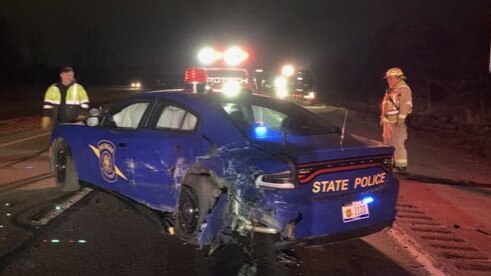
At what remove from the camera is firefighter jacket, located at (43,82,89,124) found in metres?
8.82

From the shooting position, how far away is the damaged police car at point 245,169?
445 centimetres

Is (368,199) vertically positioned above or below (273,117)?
below

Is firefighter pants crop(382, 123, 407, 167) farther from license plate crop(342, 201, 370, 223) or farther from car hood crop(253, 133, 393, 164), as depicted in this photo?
license plate crop(342, 201, 370, 223)

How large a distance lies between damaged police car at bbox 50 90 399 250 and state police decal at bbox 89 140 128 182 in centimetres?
1

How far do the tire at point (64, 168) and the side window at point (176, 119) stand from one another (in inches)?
73.8

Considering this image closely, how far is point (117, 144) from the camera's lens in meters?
6.23

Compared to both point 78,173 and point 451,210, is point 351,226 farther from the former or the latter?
point 78,173

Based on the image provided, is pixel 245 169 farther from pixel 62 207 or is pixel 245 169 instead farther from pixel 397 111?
pixel 397 111

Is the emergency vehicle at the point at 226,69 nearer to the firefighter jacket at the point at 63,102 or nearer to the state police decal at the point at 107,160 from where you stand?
the firefighter jacket at the point at 63,102

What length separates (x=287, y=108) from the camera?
19.9ft

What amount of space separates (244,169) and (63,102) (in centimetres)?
515

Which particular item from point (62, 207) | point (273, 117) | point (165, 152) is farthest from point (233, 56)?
point (165, 152)

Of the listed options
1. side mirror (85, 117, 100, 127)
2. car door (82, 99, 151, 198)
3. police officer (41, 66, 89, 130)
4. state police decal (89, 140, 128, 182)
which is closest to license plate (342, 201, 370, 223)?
car door (82, 99, 151, 198)

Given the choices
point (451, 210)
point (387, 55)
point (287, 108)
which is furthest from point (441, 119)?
point (387, 55)
